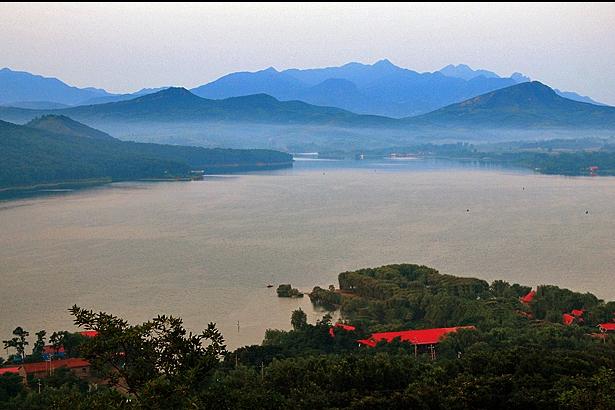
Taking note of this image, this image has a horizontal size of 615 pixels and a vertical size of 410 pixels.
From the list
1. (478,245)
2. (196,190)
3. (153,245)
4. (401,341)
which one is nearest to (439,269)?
(478,245)

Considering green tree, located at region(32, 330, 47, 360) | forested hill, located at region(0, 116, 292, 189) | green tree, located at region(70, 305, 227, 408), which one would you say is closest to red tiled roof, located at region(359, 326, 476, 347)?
green tree, located at region(32, 330, 47, 360)

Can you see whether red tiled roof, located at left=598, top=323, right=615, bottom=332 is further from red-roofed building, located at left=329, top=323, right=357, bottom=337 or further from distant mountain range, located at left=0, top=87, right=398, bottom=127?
distant mountain range, located at left=0, top=87, right=398, bottom=127

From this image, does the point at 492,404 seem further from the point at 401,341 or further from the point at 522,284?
the point at 522,284

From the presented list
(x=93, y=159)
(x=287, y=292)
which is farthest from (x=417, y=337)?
(x=93, y=159)

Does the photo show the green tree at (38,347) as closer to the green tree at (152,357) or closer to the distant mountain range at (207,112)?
the green tree at (152,357)

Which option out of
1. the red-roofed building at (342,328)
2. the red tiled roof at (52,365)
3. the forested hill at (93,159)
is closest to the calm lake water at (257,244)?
the red-roofed building at (342,328)
